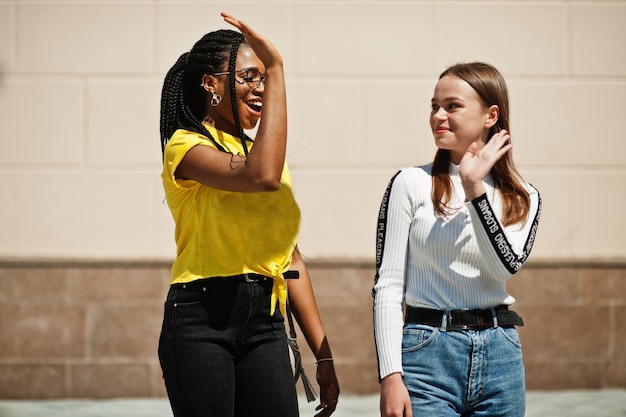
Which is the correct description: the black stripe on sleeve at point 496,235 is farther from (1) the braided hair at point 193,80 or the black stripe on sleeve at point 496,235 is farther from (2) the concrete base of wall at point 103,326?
(2) the concrete base of wall at point 103,326

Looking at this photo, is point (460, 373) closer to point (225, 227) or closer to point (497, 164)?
point (497, 164)

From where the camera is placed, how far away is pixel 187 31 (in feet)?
21.1

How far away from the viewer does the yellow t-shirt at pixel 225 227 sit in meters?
2.89

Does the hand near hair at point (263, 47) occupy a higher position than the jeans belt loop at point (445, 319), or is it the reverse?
the hand near hair at point (263, 47)

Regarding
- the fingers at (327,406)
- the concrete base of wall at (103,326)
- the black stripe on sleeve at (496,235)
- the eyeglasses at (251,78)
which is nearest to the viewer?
the black stripe on sleeve at (496,235)

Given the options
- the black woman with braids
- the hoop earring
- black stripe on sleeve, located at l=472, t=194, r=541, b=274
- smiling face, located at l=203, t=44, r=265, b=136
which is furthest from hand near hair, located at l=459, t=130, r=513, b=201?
the hoop earring

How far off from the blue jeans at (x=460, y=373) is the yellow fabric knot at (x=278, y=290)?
0.41m

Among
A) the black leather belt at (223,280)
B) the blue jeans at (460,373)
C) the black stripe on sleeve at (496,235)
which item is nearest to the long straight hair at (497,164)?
the black stripe on sleeve at (496,235)

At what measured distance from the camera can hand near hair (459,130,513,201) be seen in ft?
9.07

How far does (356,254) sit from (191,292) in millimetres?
3602

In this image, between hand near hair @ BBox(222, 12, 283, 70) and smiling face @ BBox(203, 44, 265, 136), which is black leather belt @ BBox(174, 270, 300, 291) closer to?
smiling face @ BBox(203, 44, 265, 136)

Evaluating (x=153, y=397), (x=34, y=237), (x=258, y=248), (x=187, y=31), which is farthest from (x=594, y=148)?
(x=258, y=248)

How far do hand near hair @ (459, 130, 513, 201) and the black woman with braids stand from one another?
523 millimetres

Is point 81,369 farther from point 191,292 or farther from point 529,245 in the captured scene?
point 529,245
